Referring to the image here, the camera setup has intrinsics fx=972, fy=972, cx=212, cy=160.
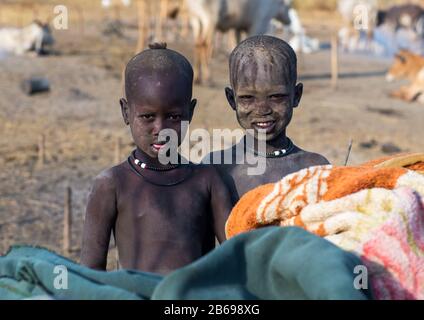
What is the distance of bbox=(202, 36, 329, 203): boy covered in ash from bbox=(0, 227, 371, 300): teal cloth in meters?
1.08

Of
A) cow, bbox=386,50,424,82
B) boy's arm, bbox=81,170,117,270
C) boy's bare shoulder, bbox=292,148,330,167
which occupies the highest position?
boy's bare shoulder, bbox=292,148,330,167

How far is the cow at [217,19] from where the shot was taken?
1481 cm

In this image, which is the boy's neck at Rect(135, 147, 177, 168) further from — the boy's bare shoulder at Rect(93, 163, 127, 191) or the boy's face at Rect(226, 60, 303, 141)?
the boy's face at Rect(226, 60, 303, 141)

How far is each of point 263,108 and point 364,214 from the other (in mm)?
1037

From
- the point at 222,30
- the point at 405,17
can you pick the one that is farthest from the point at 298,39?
the point at 405,17

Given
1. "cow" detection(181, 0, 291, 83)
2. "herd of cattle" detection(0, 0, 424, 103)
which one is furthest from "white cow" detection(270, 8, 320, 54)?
"cow" detection(181, 0, 291, 83)

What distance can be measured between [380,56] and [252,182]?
20227 mm

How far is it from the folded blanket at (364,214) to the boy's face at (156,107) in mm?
660

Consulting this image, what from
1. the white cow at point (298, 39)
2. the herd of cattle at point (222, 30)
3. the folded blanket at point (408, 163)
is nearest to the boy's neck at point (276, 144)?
the folded blanket at point (408, 163)

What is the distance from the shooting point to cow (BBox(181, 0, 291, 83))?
48.6 feet

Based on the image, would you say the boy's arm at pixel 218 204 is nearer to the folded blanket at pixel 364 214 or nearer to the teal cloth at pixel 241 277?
the folded blanket at pixel 364 214

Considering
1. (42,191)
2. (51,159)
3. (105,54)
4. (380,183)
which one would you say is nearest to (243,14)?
(105,54)

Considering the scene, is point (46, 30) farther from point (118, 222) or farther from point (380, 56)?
point (118, 222)
